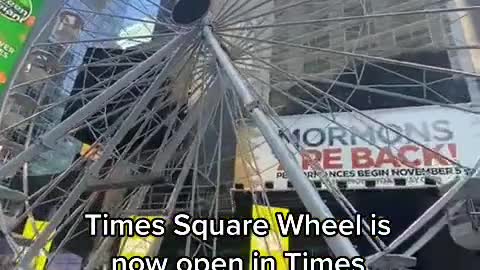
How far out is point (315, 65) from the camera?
20500 mm

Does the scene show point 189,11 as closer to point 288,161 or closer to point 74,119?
point 74,119

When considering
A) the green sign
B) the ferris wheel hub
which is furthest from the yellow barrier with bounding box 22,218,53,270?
the green sign

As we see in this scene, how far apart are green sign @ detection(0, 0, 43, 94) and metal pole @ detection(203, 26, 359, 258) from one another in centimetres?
1682

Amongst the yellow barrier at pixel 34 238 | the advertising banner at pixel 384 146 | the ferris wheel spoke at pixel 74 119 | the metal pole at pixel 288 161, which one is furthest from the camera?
the advertising banner at pixel 384 146

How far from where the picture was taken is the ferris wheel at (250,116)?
1047 centimetres

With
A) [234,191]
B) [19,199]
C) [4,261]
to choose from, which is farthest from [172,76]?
[4,261]

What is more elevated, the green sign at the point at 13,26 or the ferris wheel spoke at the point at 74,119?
the green sign at the point at 13,26

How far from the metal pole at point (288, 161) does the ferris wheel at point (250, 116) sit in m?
0.03

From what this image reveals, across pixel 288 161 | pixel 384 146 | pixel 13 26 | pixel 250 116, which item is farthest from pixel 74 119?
pixel 13 26

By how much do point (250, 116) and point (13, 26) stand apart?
66.1 ft

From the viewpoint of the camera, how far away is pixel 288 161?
26.0ft

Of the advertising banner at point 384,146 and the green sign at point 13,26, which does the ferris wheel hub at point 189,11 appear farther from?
the green sign at point 13,26

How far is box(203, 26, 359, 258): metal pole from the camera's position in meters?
6.82

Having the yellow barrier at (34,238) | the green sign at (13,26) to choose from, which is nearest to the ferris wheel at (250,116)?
the yellow barrier at (34,238)
